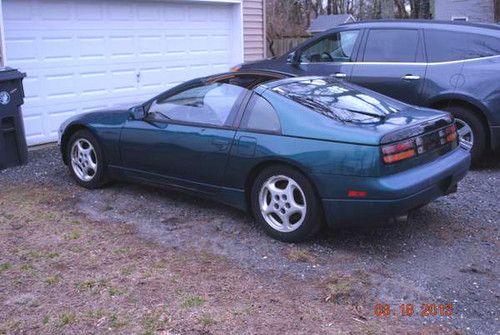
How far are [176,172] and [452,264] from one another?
2.56m

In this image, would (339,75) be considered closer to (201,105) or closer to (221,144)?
(201,105)

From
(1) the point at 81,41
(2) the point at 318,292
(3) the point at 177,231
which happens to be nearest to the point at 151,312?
(2) the point at 318,292

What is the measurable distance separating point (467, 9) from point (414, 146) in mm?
19691

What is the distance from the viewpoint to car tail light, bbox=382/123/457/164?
14.6 ft

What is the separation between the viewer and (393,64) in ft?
25.5

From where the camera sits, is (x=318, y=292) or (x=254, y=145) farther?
(x=254, y=145)

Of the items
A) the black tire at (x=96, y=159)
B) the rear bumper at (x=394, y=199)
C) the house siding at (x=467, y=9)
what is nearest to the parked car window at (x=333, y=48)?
the black tire at (x=96, y=159)

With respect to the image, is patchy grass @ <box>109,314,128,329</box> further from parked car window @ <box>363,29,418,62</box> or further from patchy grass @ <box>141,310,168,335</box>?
parked car window @ <box>363,29,418,62</box>

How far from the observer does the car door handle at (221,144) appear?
→ 17.0 ft

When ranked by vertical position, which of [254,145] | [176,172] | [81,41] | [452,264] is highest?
[81,41]

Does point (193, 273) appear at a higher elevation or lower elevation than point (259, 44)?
lower

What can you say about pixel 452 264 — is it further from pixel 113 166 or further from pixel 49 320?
pixel 113 166

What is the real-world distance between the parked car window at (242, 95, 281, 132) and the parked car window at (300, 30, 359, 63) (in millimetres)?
3402

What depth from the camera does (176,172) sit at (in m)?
5.60
